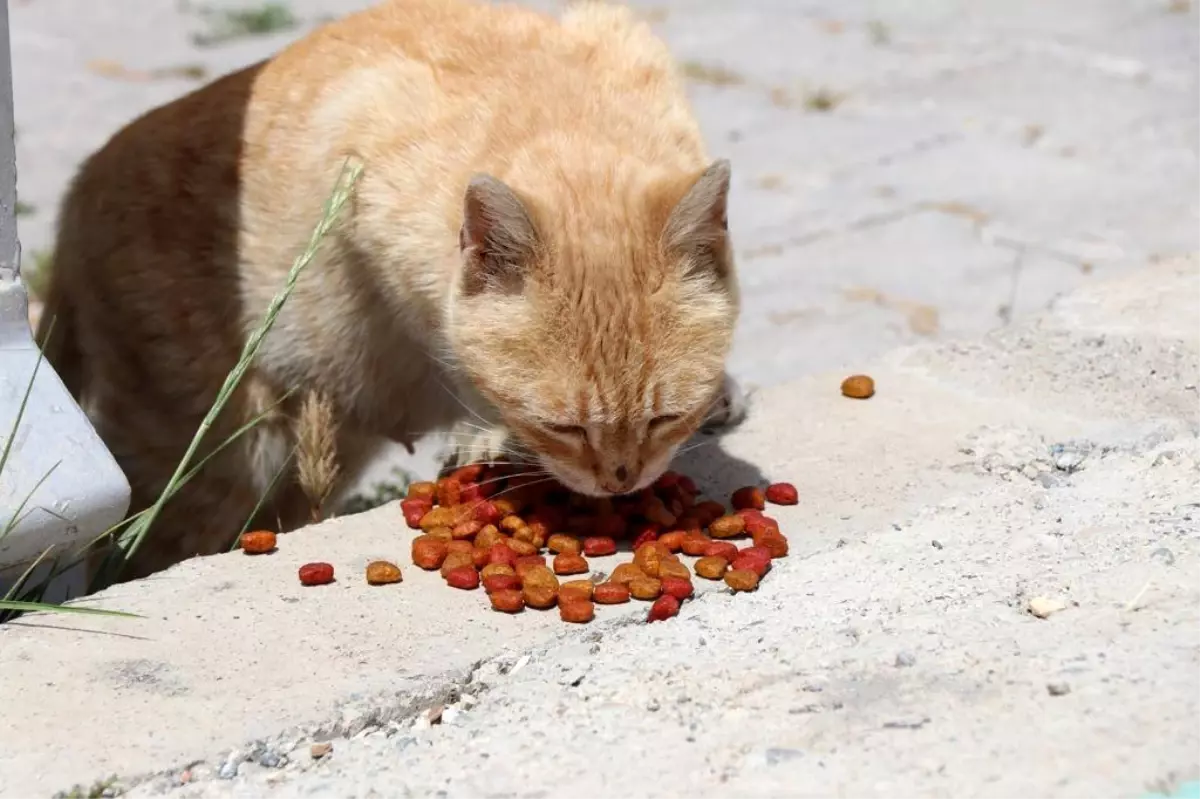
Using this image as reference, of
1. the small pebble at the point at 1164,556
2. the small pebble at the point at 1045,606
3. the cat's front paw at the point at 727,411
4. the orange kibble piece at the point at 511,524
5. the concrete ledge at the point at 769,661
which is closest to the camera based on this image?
the concrete ledge at the point at 769,661

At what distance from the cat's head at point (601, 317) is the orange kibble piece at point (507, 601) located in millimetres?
356

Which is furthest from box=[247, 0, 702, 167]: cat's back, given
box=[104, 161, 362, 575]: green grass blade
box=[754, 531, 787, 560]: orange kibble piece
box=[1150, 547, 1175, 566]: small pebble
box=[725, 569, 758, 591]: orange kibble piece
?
box=[1150, 547, 1175, 566]: small pebble

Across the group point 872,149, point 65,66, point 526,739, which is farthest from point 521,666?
point 65,66

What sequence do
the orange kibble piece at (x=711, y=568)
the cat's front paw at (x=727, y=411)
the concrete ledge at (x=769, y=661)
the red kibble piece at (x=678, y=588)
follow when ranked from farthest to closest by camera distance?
the cat's front paw at (x=727, y=411), the orange kibble piece at (x=711, y=568), the red kibble piece at (x=678, y=588), the concrete ledge at (x=769, y=661)

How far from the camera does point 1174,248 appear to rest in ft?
19.0

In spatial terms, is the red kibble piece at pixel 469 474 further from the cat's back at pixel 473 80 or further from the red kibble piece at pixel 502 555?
the cat's back at pixel 473 80

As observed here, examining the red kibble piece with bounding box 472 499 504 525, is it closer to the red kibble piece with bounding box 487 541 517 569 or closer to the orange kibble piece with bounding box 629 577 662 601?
the red kibble piece with bounding box 487 541 517 569

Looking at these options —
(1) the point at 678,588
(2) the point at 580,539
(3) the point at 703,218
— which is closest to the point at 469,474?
(2) the point at 580,539

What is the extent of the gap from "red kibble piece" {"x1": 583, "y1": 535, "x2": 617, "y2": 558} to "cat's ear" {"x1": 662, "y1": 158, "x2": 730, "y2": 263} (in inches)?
28.0

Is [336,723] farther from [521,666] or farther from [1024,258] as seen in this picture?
[1024,258]

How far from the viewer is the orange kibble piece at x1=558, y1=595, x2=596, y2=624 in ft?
9.93

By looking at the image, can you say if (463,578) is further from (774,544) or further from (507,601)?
(774,544)

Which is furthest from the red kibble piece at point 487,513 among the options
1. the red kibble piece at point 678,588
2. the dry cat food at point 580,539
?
the red kibble piece at point 678,588

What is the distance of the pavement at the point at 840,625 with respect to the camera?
90.2 inches
